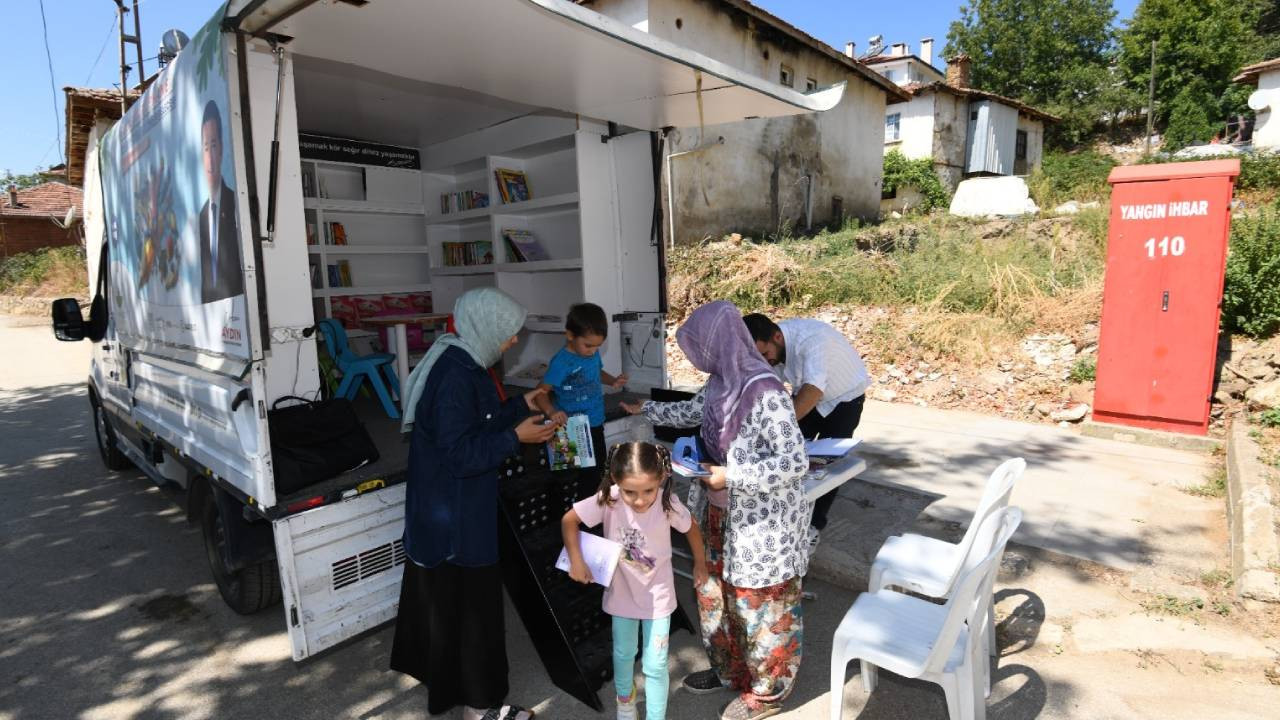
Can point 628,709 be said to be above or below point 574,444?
below

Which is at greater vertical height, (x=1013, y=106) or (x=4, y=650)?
(x=1013, y=106)

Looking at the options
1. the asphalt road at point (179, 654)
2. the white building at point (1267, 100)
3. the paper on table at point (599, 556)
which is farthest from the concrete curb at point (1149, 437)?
the white building at point (1267, 100)

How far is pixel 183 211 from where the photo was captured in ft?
11.1

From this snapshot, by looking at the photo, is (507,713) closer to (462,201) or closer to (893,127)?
(462,201)

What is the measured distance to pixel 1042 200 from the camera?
1712 cm

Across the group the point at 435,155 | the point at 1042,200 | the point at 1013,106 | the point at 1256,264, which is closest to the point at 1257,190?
the point at 1042,200

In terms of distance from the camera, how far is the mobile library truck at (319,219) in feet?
9.50

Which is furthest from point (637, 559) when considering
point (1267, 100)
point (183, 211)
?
point (1267, 100)

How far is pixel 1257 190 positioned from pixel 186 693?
21.4 metres

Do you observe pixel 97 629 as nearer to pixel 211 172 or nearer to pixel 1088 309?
A: pixel 211 172

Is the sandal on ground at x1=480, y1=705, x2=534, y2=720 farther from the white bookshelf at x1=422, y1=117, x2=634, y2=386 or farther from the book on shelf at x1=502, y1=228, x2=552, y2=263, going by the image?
the book on shelf at x1=502, y1=228, x2=552, y2=263

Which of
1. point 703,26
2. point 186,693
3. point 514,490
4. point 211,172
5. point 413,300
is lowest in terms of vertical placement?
point 186,693

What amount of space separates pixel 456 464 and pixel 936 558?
2009 millimetres

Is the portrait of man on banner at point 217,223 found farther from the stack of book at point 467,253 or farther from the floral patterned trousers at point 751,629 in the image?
the stack of book at point 467,253
